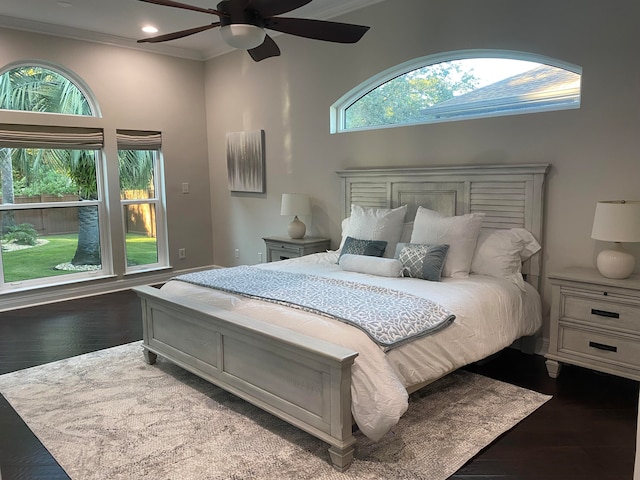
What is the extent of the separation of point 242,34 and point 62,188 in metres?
3.86

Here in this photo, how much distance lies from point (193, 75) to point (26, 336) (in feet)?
12.3

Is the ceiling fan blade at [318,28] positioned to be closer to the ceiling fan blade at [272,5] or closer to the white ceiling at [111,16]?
the ceiling fan blade at [272,5]

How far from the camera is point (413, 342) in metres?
2.50

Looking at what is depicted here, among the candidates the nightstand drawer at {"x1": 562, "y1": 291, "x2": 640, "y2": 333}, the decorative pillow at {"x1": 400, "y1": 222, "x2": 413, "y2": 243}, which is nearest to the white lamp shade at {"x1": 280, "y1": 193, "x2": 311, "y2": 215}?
the decorative pillow at {"x1": 400, "y1": 222, "x2": 413, "y2": 243}

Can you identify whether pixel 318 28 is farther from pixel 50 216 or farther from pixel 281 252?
pixel 50 216

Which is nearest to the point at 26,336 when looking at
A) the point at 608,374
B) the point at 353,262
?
the point at 353,262

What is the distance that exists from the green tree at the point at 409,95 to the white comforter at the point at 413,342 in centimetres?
164

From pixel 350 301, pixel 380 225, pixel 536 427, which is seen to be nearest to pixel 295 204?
pixel 380 225

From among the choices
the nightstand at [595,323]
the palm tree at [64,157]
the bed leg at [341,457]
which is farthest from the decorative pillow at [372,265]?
the palm tree at [64,157]

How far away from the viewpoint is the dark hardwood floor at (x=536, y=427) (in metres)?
2.25

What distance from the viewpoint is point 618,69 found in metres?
3.16

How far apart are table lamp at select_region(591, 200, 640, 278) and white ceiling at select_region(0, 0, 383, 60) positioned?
270 cm

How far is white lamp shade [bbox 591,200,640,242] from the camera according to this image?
114 inches

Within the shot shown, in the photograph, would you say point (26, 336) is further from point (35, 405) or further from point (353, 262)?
point (353, 262)
